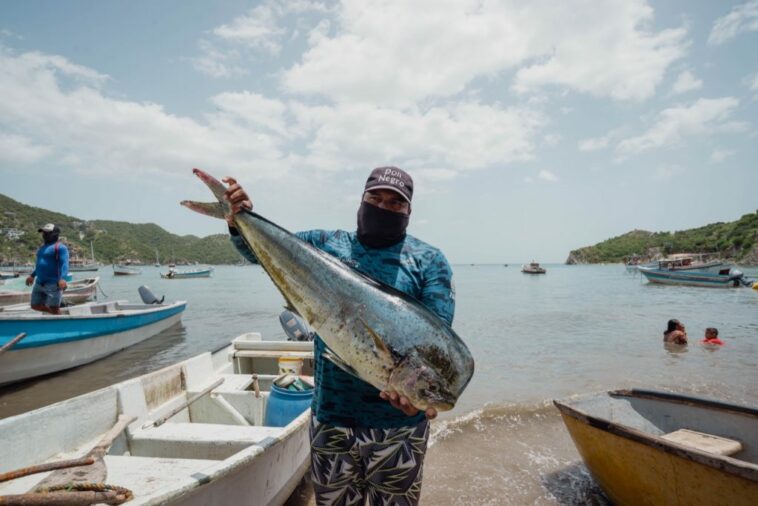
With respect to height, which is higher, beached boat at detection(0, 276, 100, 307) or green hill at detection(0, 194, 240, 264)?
green hill at detection(0, 194, 240, 264)

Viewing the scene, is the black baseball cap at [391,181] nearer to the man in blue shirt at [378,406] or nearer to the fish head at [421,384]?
the man in blue shirt at [378,406]

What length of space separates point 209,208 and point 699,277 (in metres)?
52.5

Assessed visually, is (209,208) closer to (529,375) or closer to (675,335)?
(529,375)

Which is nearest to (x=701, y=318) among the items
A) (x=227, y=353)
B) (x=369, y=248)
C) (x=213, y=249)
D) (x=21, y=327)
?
(x=227, y=353)

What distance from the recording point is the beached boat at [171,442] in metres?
3.15

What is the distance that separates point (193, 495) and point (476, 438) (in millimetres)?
5890

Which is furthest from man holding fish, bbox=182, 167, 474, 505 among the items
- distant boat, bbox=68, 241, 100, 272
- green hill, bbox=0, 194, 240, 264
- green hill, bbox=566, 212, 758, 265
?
distant boat, bbox=68, 241, 100, 272

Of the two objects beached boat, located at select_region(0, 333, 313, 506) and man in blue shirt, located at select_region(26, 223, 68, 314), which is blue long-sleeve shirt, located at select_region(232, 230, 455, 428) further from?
man in blue shirt, located at select_region(26, 223, 68, 314)

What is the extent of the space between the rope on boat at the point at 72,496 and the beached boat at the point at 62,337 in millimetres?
8891

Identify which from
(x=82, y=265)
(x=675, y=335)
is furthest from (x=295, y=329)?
(x=82, y=265)

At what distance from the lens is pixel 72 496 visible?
100 inches

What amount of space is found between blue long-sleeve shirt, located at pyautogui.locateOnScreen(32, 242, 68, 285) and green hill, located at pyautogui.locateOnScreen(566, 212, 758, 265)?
10541 cm

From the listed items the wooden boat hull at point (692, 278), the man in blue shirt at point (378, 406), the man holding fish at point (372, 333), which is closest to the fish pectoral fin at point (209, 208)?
the man holding fish at point (372, 333)

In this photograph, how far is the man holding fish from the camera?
6.27 ft
